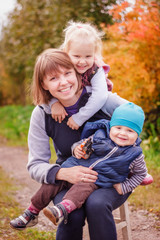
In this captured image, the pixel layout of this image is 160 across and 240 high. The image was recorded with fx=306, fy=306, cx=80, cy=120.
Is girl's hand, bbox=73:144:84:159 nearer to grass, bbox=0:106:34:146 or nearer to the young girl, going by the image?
the young girl

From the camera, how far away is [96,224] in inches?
75.5

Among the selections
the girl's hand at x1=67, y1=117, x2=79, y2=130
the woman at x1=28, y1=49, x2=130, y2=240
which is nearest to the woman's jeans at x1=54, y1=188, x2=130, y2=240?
the woman at x1=28, y1=49, x2=130, y2=240

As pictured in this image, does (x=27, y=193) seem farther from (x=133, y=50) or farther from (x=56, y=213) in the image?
(x=133, y=50)

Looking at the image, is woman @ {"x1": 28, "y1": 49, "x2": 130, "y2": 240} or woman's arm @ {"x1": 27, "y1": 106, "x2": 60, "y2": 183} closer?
woman @ {"x1": 28, "y1": 49, "x2": 130, "y2": 240}

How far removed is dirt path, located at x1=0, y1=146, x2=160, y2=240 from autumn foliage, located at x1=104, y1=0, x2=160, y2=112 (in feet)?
6.73

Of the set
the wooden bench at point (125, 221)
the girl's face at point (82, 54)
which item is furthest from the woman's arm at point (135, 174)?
the girl's face at point (82, 54)

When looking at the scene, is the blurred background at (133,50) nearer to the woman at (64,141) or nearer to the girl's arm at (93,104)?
the woman at (64,141)

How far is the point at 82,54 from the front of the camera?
239cm

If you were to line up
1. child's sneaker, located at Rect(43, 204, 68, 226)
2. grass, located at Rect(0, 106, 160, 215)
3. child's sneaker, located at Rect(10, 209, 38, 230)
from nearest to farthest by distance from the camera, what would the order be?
child's sneaker, located at Rect(43, 204, 68, 226) < child's sneaker, located at Rect(10, 209, 38, 230) < grass, located at Rect(0, 106, 160, 215)

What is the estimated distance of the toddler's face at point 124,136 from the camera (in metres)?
2.05

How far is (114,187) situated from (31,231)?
4.49 ft

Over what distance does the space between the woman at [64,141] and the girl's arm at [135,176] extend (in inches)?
2.7

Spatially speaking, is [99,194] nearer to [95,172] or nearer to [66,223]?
[95,172]

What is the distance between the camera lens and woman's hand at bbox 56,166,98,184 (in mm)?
2043
